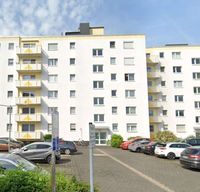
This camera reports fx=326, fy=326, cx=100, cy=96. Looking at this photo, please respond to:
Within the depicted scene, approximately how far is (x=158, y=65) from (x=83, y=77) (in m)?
14.5

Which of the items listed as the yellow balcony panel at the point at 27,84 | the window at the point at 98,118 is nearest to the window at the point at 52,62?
the yellow balcony panel at the point at 27,84

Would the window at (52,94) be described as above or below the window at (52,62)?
below

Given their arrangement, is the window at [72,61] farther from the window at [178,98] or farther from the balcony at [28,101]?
the window at [178,98]

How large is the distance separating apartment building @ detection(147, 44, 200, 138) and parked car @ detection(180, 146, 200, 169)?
3481cm

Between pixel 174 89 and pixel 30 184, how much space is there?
5200cm

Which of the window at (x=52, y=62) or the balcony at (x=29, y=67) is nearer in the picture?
the balcony at (x=29, y=67)

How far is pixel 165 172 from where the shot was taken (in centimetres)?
1936

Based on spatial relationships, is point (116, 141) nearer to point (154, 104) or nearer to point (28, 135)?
point (154, 104)

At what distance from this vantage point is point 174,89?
191 ft

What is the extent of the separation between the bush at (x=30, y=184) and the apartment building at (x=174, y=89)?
4793 cm

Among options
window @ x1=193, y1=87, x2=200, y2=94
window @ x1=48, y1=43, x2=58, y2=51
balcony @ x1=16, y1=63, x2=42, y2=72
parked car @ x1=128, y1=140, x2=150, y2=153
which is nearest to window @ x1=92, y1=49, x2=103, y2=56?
window @ x1=48, y1=43, x2=58, y2=51

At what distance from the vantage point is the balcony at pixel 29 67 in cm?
5188

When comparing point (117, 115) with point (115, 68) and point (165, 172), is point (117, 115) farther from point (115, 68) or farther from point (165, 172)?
point (165, 172)

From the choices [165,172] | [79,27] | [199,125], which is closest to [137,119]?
[199,125]
